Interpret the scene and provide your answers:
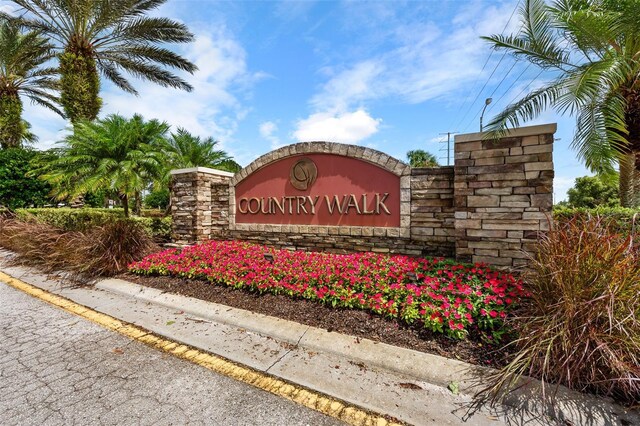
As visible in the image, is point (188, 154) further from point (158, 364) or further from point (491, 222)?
point (491, 222)

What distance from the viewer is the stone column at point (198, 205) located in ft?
23.4

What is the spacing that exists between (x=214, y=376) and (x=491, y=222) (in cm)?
423

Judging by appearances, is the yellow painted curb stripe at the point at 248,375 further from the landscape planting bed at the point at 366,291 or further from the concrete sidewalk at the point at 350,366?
the landscape planting bed at the point at 366,291

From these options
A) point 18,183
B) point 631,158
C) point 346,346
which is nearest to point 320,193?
point 346,346

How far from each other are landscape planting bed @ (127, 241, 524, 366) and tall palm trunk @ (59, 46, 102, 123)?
788 cm

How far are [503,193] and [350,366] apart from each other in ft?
11.2

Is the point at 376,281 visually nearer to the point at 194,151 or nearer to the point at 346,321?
the point at 346,321

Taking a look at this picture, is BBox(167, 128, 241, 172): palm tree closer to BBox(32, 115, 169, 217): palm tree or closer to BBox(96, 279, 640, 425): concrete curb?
BBox(32, 115, 169, 217): palm tree

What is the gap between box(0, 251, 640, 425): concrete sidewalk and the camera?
2.06m

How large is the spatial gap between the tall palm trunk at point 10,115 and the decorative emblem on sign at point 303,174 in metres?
17.3

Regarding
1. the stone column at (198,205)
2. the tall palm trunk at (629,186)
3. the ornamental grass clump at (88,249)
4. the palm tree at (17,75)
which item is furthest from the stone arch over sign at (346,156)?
the palm tree at (17,75)

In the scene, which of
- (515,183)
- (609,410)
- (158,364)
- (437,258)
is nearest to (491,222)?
(515,183)

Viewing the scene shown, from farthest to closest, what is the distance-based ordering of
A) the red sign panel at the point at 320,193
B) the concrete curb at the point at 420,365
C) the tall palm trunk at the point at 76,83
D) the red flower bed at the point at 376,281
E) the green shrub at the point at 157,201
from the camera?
the green shrub at the point at 157,201 < the tall palm trunk at the point at 76,83 < the red sign panel at the point at 320,193 < the red flower bed at the point at 376,281 < the concrete curb at the point at 420,365

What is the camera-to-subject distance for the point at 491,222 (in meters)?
4.27
